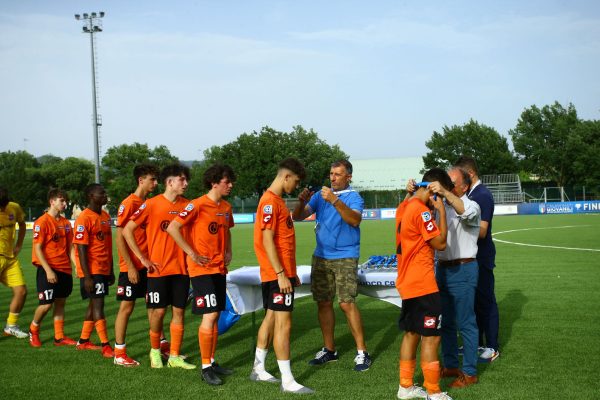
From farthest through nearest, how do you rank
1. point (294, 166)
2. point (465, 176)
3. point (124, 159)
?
point (124, 159), point (465, 176), point (294, 166)

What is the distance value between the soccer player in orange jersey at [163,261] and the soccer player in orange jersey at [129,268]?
8.0 inches

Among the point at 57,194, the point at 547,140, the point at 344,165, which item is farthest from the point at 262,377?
the point at 547,140

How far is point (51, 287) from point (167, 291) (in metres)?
2.31

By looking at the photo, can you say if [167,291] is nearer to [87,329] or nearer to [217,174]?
[217,174]

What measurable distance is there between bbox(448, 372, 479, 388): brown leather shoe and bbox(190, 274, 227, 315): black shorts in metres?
2.43

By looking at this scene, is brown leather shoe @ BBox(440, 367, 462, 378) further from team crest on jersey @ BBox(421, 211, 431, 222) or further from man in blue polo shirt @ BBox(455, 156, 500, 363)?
team crest on jersey @ BBox(421, 211, 431, 222)

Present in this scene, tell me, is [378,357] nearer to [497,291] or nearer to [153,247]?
[153,247]

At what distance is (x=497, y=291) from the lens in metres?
11.9

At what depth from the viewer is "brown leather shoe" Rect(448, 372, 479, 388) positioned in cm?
591

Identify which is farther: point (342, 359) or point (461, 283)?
point (342, 359)

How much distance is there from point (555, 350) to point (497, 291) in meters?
4.73

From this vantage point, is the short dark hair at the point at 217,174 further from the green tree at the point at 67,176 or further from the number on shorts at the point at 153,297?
the green tree at the point at 67,176

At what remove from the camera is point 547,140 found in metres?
75.8

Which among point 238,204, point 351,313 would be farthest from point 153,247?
point 238,204
